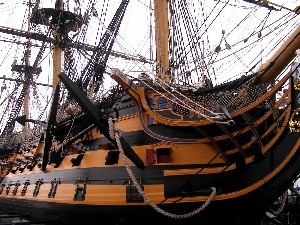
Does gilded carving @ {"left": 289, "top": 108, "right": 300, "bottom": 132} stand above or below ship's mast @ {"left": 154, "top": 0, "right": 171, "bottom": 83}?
below

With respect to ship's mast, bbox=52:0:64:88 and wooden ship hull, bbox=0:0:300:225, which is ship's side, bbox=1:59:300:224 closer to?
wooden ship hull, bbox=0:0:300:225

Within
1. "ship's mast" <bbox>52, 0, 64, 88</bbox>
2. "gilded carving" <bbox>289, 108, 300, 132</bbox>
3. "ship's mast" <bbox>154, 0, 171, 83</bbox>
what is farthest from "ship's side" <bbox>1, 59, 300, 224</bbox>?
"ship's mast" <bbox>52, 0, 64, 88</bbox>

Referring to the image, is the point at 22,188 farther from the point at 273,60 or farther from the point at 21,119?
the point at 273,60

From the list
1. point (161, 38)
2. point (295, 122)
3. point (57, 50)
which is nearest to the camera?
point (295, 122)

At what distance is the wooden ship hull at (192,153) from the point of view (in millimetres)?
6344

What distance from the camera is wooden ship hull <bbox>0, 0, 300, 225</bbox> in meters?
6.34

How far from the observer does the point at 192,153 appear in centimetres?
719

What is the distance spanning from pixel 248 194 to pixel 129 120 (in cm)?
301

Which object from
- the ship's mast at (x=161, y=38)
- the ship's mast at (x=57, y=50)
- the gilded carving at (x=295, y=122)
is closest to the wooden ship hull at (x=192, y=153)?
the gilded carving at (x=295, y=122)

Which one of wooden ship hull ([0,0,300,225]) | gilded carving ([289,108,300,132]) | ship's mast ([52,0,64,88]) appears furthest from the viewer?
ship's mast ([52,0,64,88])

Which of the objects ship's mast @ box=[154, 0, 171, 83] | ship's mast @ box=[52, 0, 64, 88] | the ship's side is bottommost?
the ship's side

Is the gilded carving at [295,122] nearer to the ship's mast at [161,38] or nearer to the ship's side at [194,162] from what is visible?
the ship's side at [194,162]

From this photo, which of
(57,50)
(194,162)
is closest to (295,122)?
(194,162)

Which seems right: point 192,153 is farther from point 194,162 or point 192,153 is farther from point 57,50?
point 57,50
